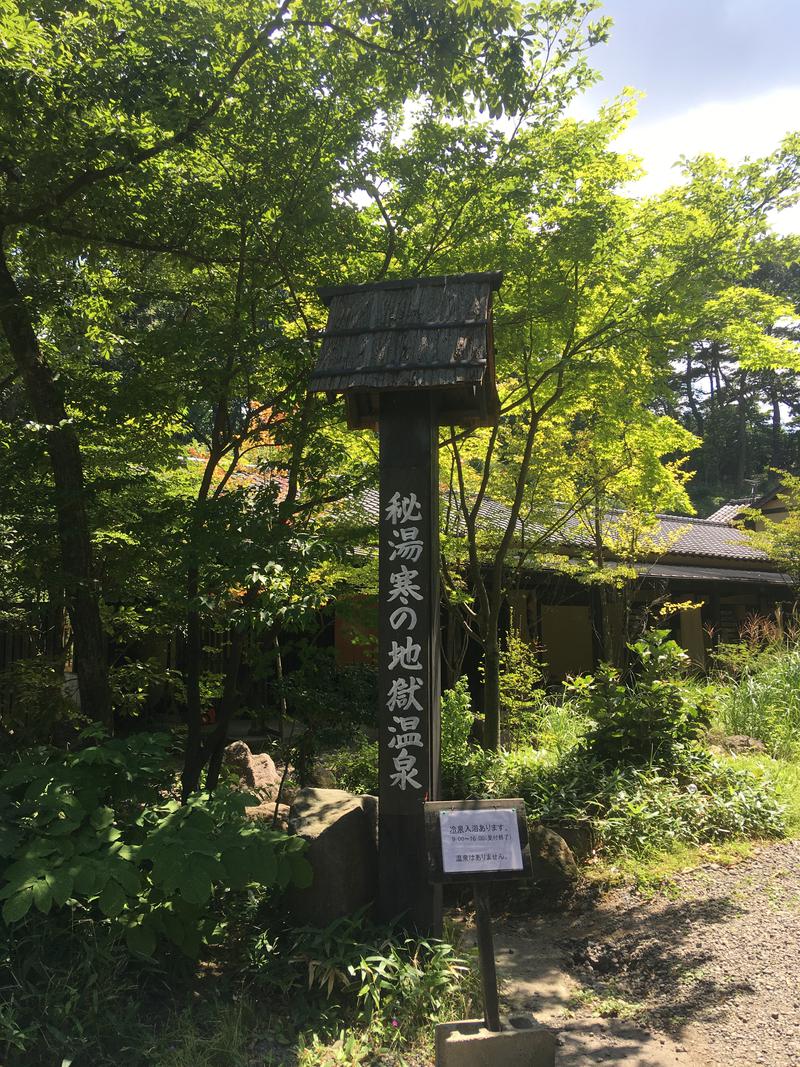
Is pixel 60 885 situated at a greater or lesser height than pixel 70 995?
greater

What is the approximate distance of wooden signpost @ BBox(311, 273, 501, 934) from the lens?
13.9ft

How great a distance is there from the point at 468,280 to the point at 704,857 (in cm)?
437

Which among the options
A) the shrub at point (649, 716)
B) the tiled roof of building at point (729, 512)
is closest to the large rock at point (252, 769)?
the shrub at point (649, 716)

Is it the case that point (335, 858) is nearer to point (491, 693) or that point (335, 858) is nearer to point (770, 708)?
point (491, 693)

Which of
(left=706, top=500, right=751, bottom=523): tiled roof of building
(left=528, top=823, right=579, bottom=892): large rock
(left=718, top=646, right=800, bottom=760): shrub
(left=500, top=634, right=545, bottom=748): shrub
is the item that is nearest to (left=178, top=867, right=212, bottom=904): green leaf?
(left=528, top=823, right=579, bottom=892): large rock

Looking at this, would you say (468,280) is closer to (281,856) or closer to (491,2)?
(491,2)

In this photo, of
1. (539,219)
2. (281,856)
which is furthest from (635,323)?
(281,856)

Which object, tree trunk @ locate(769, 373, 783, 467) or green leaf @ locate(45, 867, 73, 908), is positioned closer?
green leaf @ locate(45, 867, 73, 908)

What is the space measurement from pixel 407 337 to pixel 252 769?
19.3ft

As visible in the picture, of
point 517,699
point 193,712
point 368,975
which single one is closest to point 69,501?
point 193,712

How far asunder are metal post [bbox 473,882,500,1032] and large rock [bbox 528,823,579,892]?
205 centimetres

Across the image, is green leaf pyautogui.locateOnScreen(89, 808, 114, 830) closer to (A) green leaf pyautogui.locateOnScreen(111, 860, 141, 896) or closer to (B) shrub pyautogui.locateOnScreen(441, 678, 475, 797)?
(A) green leaf pyautogui.locateOnScreen(111, 860, 141, 896)

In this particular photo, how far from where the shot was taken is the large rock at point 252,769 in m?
8.42

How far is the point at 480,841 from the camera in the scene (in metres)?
3.48
